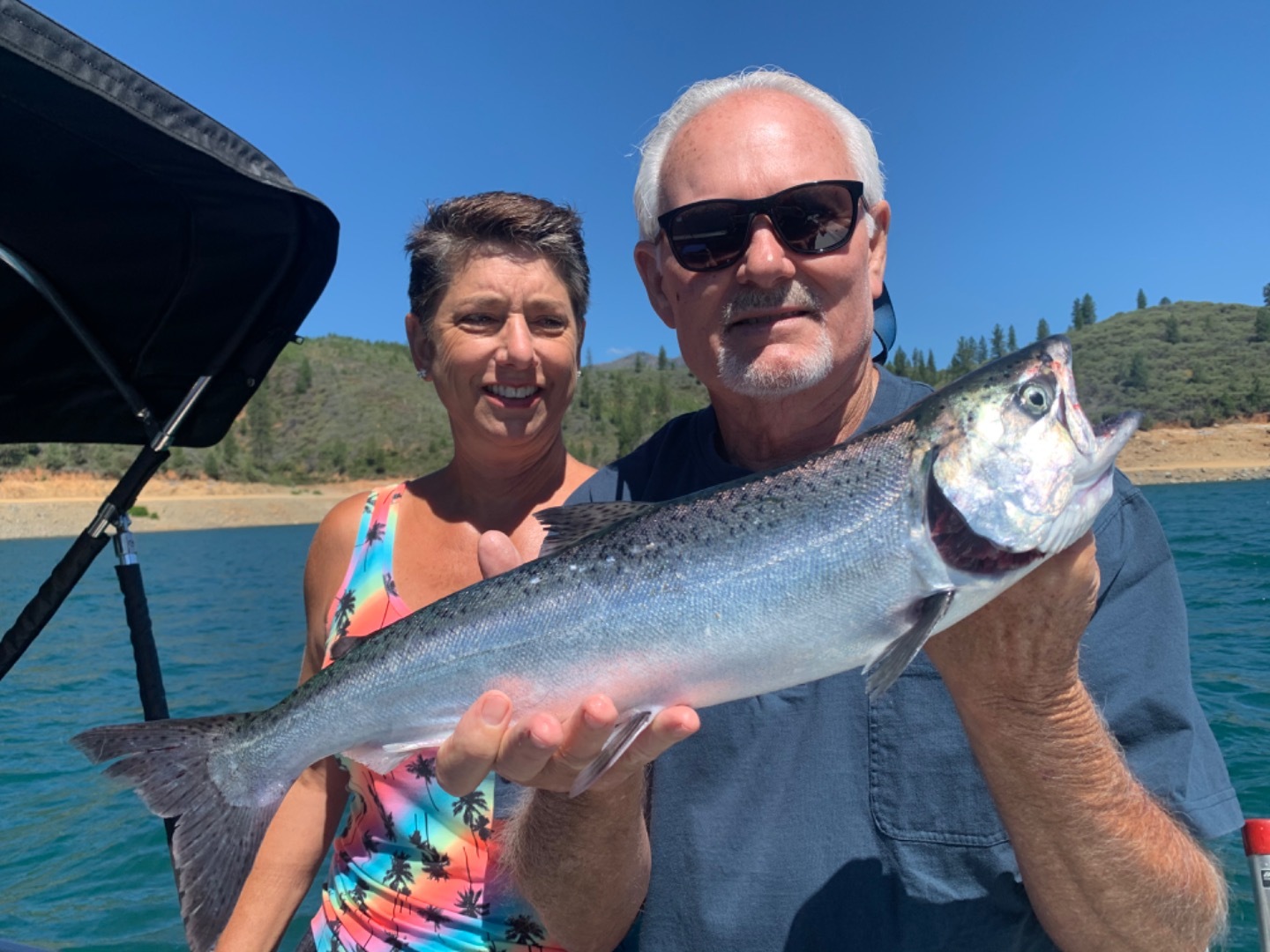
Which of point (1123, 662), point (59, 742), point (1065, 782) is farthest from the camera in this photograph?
point (59, 742)

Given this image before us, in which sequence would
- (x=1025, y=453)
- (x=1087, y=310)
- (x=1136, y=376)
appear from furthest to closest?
(x=1087, y=310), (x=1136, y=376), (x=1025, y=453)

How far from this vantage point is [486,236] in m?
3.69

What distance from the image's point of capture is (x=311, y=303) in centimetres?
391

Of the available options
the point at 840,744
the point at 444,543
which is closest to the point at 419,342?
the point at 444,543

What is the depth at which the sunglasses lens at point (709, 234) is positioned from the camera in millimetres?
2859

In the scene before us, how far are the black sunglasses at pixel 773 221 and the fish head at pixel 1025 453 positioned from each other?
77cm

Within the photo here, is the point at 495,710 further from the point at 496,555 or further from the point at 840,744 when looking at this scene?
the point at 840,744

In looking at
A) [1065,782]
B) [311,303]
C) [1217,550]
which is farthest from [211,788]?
[1217,550]

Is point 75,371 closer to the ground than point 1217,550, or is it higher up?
higher up

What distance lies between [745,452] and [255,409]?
112404 millimetres

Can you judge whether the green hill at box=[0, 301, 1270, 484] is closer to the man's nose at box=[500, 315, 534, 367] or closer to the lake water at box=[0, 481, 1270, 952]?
the lake water at box=[0, 481, 1270, 952]

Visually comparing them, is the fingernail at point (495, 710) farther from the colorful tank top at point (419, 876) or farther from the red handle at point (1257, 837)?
the red handle at point (1257, 837)

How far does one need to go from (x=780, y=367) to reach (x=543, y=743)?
138 cm

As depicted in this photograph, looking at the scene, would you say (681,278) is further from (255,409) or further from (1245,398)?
(255,409)
